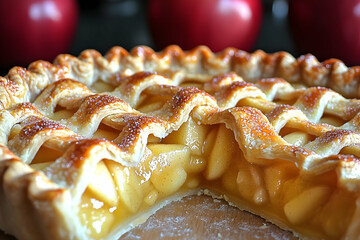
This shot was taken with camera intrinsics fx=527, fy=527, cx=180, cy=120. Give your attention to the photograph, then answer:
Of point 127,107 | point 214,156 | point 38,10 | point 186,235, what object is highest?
point 38,10

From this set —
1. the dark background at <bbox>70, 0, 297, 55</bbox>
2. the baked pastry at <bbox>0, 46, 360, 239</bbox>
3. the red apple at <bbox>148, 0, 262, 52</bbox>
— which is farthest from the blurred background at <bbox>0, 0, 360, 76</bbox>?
the baked pastry at <bbox>0, 46, 360, 239</bbox>

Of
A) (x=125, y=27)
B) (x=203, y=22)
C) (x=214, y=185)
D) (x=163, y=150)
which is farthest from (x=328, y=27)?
(x=125, y=27)

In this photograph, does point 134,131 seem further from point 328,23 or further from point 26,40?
point 328,23

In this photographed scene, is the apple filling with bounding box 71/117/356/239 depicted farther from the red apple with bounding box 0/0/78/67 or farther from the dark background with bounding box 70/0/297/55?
the dark background with bounding box 70/0/297/55

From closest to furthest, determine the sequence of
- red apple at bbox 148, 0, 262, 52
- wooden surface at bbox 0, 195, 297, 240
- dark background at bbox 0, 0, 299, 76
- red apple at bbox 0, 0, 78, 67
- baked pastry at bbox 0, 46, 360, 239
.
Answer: baked pastry at bbox 0, 46, 360, 239 → wooden surface at bbox 0, 195, 297, 240 → red apple at bbox 0, 0, 78, 67 → red apple at bbox 148, 0, 262, 52 → dark background at bbox 0, 0, 299, 76

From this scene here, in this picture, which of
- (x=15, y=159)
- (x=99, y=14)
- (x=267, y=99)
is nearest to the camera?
(x=15, y=159)

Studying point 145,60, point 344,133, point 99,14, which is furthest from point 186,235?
point 99,14
